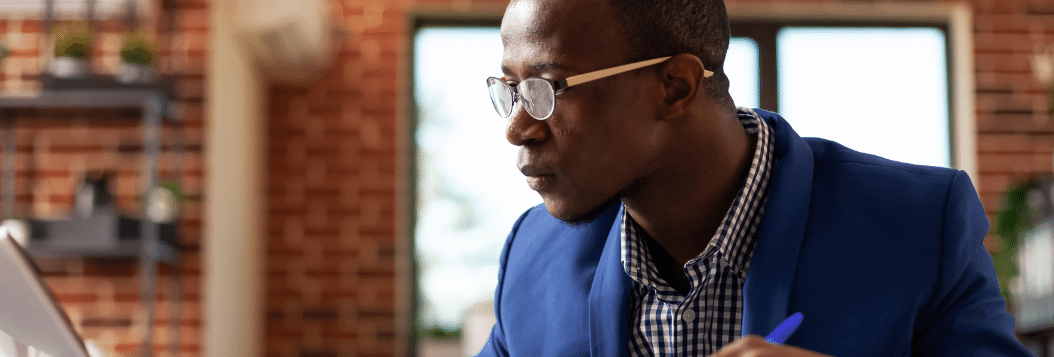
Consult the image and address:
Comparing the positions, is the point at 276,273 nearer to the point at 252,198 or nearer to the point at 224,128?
the point at 252,198

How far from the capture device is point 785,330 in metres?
0.83

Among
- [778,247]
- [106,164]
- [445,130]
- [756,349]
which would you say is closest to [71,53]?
[106,164]

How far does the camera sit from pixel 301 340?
3990 millimetres

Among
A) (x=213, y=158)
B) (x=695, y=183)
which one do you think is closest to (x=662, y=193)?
(x=695, y=183)

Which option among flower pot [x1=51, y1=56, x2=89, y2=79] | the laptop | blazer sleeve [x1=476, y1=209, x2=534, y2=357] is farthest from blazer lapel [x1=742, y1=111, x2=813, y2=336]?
flower pot [x1=51, y1=56, x2=89, y2=79]

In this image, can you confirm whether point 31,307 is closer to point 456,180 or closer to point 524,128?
point 524,128

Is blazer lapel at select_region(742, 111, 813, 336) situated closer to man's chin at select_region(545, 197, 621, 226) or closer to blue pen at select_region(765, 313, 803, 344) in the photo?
blue pen at select_region(765, 313, 803, 344)

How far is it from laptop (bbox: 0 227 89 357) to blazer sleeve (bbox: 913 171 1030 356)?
0.86 metres

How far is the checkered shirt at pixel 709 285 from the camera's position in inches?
37.9

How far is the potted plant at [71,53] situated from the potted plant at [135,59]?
113mm

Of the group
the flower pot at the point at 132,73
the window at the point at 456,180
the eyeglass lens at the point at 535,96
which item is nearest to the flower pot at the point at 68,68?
the flower pot at the point at 132,73

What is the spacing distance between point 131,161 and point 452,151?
4.68ft

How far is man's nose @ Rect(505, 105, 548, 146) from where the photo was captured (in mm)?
951

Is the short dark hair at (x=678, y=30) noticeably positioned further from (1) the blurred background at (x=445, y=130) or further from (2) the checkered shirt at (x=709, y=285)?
(1) the blurred background at (x=445, y=130)
